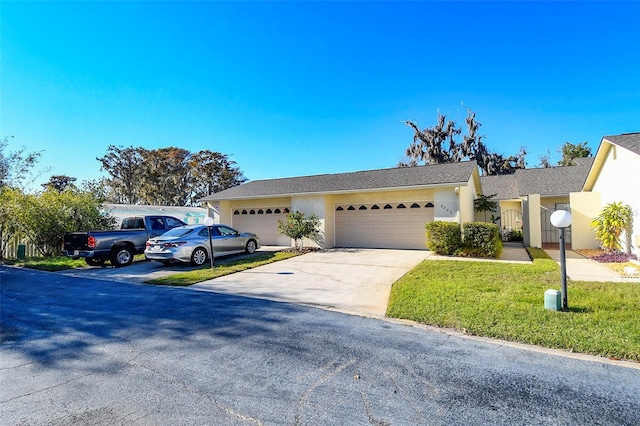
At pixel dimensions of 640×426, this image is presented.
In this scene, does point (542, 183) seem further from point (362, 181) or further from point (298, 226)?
point (298, 226)

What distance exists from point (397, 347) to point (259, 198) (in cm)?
1457

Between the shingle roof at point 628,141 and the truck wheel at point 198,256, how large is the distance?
46.5ft

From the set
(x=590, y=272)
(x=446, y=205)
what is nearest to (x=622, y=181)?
(x=590, y=272)

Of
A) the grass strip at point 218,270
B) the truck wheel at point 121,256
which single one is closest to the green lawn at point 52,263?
the truck wheel at point 121,256

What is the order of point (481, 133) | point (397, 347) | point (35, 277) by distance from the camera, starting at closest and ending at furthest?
point (397, 347), point (35, 277), point (481, 133)

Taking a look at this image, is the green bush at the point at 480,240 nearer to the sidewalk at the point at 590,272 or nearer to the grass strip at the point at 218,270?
the sidewalk at the point at 590,272

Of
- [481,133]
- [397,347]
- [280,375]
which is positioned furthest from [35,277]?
[481,133]

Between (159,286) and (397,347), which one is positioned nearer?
(397,347)

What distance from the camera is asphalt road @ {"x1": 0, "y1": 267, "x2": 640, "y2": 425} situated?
2.53 meters

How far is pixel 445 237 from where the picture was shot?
39.3 ft

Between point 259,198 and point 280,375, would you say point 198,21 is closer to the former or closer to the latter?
point 259,198

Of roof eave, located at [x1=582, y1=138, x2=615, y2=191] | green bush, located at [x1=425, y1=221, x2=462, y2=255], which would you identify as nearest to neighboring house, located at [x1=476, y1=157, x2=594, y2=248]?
roof eave, located at [x1=582, y1=138, x2=615, y2=191]

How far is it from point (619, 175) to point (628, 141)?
122 cm

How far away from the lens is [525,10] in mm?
10984
